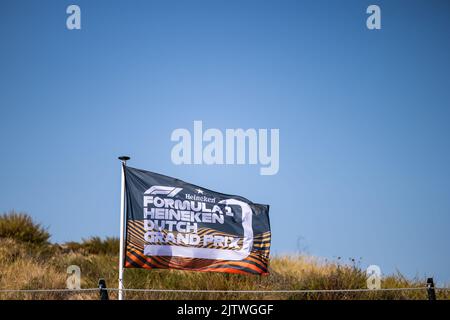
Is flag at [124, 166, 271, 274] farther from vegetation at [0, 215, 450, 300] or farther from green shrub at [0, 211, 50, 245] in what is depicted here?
green shrub at [0, 211, 50, 245]

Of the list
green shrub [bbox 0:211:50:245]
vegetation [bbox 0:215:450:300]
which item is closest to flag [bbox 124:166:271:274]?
vegetation [bbox 0:215:450:300]

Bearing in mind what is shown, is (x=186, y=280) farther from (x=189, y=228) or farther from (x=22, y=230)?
(x=22, y=230)

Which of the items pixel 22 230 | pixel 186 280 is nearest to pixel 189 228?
pixel 186 280

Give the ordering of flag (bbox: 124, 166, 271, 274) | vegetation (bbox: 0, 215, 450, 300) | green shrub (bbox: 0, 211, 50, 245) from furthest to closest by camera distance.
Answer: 1. green shrub (bbox: 0, 211, 50, 245)
2. vegetation (bbox: 0, 215, 450, 300)
3. flag (bbox: 124, 166, 271, 274)

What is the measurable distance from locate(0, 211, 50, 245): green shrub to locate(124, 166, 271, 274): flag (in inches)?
355

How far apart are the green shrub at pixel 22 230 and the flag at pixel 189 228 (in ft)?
29.6

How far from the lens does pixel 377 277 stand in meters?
12.8

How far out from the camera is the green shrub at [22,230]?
1827 centimetres

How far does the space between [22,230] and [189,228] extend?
10.1 m

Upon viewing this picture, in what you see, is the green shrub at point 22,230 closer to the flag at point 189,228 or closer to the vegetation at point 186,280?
the vegetation at point 186,280

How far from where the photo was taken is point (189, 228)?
10.7 metres

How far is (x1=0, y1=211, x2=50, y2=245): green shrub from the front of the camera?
1827 centimetres
